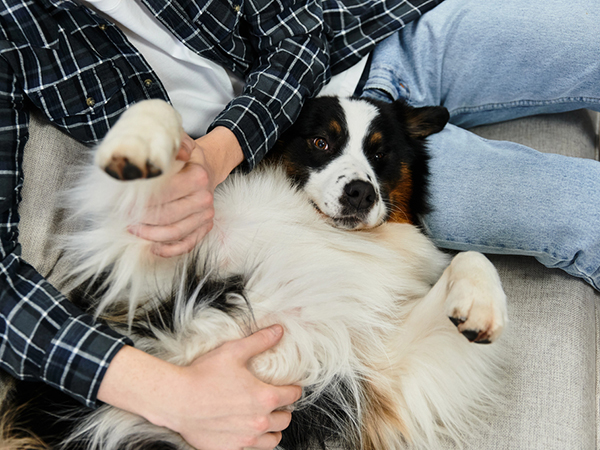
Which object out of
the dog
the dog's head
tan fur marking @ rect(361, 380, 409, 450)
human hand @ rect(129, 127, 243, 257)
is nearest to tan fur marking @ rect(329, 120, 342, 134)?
the dog's head

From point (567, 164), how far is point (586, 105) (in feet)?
1.45

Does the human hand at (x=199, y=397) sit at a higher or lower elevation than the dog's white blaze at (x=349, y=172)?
lower

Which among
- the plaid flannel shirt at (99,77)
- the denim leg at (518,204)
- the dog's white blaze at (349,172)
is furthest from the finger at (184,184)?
the denim leg at (518,204)

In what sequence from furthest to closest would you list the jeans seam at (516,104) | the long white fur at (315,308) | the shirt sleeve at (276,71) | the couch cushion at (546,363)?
the jeans seam at (516,104)
the shirt sleeve at (276,71)
the couch cushion at (546,363)
the long white fur at (315,308)

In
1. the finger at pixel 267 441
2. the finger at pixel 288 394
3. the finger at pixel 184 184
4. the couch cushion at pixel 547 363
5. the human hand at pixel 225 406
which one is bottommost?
the couch cushion at pixel 547 363

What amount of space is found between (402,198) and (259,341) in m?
0.74

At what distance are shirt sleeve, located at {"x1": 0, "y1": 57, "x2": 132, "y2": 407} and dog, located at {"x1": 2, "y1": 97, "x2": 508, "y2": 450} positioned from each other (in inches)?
3.8

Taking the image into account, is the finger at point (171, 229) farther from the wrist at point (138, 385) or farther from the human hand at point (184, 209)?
the wrist at point (138, 385)

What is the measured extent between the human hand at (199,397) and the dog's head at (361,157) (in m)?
0.57

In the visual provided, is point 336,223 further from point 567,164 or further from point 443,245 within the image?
point 567,164

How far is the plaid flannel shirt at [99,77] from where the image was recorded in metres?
0.95

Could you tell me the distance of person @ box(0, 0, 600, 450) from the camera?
3.10 feet

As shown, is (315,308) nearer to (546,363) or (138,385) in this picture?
(138,385)

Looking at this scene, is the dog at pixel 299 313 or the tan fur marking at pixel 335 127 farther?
the tan fur marking at pixel 335 127
